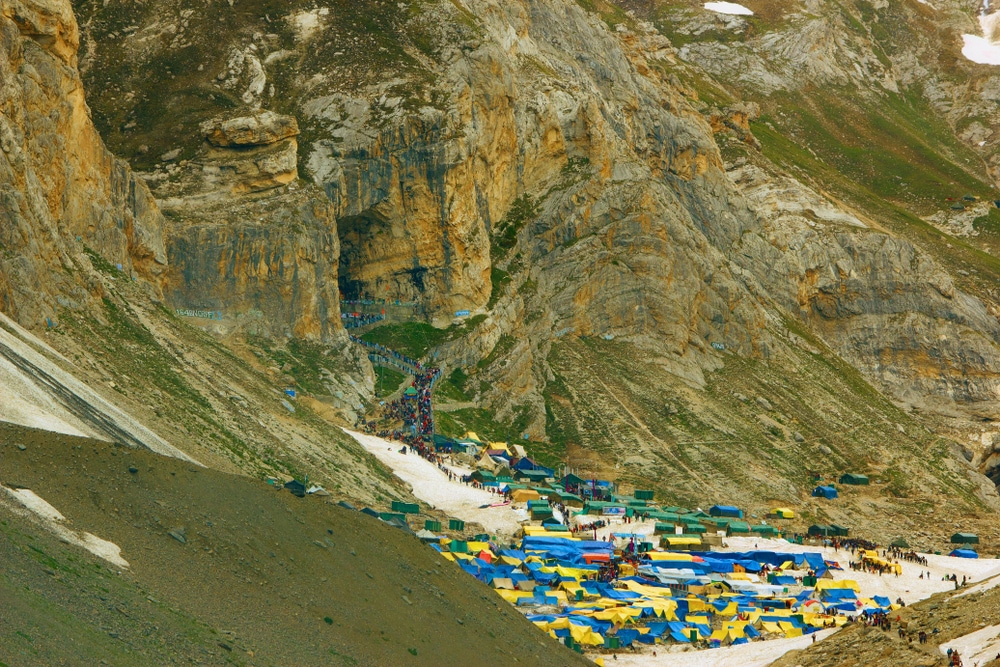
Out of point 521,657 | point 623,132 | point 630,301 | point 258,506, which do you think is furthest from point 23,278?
point 623,132

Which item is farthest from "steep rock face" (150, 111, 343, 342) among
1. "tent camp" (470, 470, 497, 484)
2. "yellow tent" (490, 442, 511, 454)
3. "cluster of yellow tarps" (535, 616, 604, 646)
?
"cluster of yellow tarps" (535, 616, 604, 646)

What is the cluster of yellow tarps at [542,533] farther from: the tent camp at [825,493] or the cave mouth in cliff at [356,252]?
the cave mouth in cliff at [356,252]

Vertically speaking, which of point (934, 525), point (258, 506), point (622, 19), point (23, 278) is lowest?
point (934, 525)

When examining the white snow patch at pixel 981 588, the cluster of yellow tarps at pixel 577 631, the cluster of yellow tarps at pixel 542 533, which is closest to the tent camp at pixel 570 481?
the cluster of yellow tarps at pixel 542 533

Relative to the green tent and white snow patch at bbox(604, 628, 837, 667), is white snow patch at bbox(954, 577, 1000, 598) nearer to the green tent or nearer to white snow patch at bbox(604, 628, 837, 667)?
white snow patch at bbox(604, 628, 837, 667)

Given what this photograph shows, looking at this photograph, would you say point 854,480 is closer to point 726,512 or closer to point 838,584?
point 726,512

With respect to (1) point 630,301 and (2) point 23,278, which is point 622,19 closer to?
(1) point 630,301

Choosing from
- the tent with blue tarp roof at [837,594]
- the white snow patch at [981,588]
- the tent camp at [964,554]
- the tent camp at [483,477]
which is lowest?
the tent camp at [964,554]
